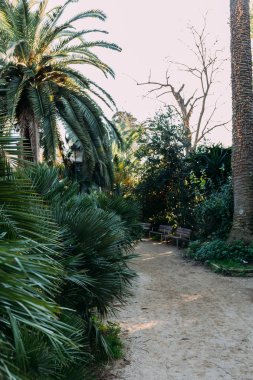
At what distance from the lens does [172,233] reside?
16031 millimetres

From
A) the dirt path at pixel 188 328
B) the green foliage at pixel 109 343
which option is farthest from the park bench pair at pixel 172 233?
the green foliage at pixel 109 343

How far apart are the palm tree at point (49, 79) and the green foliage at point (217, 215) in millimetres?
4017

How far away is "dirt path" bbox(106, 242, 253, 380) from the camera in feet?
15.1

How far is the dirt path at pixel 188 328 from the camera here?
4.61 metres

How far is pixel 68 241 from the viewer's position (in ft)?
14.4

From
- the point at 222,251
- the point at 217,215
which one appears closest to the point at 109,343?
the point at 222,251

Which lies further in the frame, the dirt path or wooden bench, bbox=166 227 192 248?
wooden bench, bbox=166 227 192 248

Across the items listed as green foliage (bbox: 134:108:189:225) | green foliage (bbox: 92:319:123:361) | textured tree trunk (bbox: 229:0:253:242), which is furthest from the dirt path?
green foliage (bbox: 134:108:189:225)

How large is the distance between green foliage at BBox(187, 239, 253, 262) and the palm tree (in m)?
4.50

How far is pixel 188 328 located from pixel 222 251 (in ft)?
16.1

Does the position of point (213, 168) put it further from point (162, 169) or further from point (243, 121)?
point (243, 121)

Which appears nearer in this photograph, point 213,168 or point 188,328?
point 188,328

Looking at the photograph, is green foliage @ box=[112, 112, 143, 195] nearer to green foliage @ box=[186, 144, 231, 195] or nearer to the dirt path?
green foliage @ box=[186, 144, 231, 195]

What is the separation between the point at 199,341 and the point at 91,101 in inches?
360
